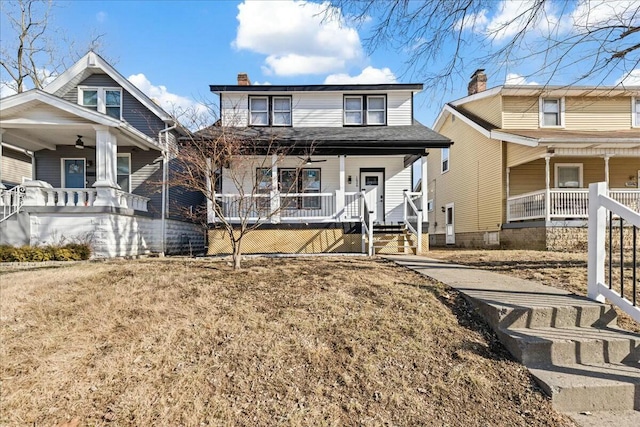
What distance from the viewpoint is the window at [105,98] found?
45.9ft

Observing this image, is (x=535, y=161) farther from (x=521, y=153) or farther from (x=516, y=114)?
(x=516, y=114)

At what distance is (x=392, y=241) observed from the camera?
11203mm

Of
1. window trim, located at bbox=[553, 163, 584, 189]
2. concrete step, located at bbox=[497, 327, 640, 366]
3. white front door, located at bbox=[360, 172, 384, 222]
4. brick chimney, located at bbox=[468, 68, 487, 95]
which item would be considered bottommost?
concrete step, located at bbox=[497, 327, 640, 366]

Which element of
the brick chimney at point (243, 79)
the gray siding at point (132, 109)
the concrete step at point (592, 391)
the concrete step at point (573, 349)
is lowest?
the concrete step at point (592, 391)

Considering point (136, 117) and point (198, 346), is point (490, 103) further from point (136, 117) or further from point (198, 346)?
point (198, 346)

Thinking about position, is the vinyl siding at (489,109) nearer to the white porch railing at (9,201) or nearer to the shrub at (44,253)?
the shrub at (44,253)

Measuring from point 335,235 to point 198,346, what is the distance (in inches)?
328

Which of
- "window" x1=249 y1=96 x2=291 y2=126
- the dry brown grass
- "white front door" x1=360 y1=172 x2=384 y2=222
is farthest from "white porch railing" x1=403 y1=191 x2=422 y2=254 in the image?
the dry brown grass

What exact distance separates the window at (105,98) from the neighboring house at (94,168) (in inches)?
1.4

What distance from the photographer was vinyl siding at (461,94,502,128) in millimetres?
15892

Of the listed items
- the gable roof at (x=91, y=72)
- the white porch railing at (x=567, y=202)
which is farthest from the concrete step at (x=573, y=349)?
the gable roof at (x=91, y=72)

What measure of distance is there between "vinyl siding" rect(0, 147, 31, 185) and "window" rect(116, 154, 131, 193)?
7.23 m

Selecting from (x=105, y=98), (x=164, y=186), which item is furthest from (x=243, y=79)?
(x=164, y=186)

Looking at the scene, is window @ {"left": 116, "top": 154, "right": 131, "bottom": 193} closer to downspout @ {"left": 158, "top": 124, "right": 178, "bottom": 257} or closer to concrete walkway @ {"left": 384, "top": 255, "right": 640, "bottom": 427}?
downspout @ {"left": 158, "top": 124, "right": 178, "bottom": 257}
